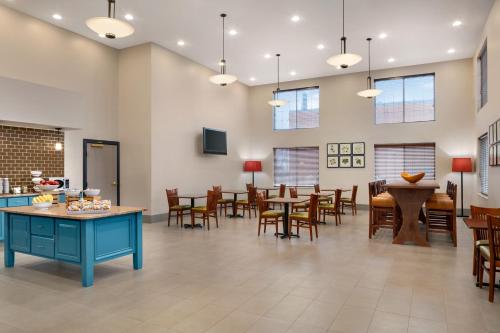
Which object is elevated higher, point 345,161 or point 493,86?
point 493,86

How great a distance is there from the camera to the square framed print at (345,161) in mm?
11180

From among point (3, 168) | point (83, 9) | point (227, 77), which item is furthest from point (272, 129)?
point (3, 168)

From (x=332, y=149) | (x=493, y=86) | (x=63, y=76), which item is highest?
(x=63, y=76)

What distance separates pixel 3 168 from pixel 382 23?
8.31m

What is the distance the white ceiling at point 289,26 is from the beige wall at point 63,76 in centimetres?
32

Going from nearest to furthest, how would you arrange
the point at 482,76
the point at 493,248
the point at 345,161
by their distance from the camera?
the point at 493,248 → the point at 482,76 → the point at 345,161

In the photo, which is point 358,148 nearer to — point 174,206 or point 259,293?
point 174,206

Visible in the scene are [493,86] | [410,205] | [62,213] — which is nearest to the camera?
[62,213]

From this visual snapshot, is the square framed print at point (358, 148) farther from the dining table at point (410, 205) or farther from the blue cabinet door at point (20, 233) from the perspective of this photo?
the blue cabinet door at point (20, 233)

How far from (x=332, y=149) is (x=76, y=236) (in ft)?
A: 29.8

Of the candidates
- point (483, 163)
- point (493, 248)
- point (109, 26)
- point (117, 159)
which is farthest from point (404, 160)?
point (109, 26)

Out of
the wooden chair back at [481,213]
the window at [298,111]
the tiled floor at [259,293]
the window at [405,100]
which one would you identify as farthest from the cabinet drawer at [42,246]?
the window at [405,100]

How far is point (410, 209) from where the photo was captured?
19.0ft

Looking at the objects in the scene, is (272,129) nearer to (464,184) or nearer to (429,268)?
(464,184)
